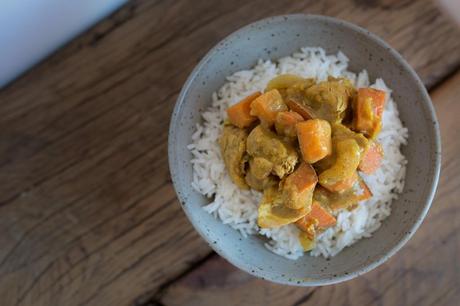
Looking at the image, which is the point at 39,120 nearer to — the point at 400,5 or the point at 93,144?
the point at 93,144

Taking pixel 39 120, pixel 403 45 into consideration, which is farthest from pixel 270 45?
pixel 39 120

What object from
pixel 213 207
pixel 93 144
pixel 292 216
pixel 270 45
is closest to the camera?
pixel 292 216

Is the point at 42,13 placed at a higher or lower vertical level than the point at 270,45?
higher

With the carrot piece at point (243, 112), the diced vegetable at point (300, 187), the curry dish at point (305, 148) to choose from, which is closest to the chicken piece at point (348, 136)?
the curry dish at point (305, 148)

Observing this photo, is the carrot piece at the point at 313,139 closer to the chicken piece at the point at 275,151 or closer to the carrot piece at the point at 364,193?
the chicken piece at the point at 275,151

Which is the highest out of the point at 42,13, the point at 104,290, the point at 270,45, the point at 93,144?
the point at 42,13

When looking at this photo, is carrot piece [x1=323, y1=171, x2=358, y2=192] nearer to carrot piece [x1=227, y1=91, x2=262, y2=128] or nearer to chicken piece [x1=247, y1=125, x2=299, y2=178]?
chicken piece [x1=247, y1=125, x2=299, y2=178]

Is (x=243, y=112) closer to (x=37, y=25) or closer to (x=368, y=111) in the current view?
(x=368, y=111)
